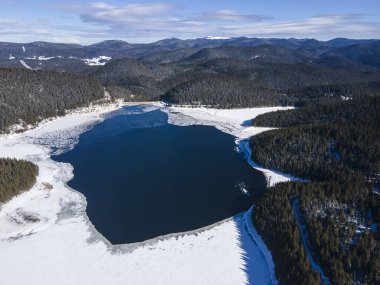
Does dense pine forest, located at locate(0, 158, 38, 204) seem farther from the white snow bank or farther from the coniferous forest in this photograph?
the white snow bank

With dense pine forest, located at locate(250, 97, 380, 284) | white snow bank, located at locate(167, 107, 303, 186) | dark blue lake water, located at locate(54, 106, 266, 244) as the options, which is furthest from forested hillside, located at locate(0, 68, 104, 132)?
dense pine forest, located at locate(250, 97, 380, 284)

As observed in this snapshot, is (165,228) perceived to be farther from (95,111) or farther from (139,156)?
(95,111)

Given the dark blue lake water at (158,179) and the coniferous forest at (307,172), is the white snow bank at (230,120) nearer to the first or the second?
the coniferous forest at (307,172)

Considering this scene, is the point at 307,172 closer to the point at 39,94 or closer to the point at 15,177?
the point at 15,177

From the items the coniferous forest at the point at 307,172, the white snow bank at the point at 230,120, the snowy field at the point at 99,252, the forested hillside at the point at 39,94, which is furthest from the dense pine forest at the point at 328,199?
the forested hillside at the point at 39,94

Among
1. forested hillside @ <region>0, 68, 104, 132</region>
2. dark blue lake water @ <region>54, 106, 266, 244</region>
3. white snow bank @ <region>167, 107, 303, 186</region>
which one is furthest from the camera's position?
forested hillside @ <region>0, 68, 104, 132</region>
